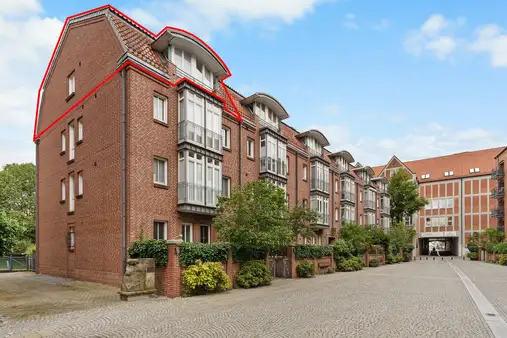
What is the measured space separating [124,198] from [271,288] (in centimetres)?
694

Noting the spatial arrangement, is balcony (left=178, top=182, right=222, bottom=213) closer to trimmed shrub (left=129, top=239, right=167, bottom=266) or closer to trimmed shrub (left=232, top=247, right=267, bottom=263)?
trimmed shrub (left=232, top=247, right=267, bottom=263)

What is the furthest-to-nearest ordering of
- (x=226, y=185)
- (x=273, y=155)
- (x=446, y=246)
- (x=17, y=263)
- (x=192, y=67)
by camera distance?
(x=446, y=246) → (x=273, y=155) → (x=17, y=263) → (x=226, y=185) → (x=192, y=67)

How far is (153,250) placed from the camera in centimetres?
1387

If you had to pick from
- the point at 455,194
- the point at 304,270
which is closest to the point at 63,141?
the point at 304,270

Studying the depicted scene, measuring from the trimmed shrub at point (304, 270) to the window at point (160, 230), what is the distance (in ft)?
25.9

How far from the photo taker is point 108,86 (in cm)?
1719

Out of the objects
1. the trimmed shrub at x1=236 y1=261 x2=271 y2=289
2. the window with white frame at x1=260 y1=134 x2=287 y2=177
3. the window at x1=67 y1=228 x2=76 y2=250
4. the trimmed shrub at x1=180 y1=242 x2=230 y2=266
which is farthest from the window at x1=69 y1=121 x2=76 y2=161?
the window with white frame at x1=260 y1=134 x2=287 y2=177

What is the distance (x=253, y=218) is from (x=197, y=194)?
3648mm

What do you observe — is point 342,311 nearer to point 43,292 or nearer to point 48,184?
point 43,292

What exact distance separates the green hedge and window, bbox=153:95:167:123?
9.94 metres

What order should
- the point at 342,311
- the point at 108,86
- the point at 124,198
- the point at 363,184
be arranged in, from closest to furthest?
the point at 342,311
the point at 124,198
the point at 108,86
the point at 363,184

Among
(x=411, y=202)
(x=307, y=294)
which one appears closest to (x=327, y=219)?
(x=307, y=294)

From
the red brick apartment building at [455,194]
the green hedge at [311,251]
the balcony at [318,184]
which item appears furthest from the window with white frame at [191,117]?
the red brick apartment building at [455,194]

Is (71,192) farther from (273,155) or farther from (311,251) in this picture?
(311,251)
